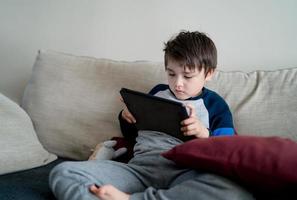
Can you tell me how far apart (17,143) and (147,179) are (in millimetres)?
474

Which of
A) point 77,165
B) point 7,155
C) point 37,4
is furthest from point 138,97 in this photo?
point 37,4

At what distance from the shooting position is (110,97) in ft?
4.02

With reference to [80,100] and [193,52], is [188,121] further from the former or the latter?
[80,100]

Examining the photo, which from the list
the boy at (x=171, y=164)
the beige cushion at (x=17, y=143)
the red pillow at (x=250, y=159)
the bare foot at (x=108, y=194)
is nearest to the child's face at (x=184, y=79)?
the boy at (x=171, y=164)

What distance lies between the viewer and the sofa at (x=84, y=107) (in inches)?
41.2

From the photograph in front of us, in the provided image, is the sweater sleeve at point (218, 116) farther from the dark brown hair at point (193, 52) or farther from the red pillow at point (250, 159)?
the red pillow at point (250, 159)

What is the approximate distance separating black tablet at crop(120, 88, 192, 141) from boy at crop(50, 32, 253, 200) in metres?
0.02

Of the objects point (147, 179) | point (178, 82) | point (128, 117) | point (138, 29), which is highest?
point (138, 29)

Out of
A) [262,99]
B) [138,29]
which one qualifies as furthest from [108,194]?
[138,29]

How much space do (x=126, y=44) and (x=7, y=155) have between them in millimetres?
718

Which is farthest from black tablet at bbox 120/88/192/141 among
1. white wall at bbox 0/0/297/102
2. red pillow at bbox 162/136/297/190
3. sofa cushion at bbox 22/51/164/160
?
white wall at bbox 0/0/297/102

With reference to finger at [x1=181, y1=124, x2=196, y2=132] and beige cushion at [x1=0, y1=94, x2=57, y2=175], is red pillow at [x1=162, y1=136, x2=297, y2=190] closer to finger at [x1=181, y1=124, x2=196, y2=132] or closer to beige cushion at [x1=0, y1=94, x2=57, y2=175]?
finger at [x1=181, y1=124, x2=196, y2=132]

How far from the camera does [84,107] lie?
124cm

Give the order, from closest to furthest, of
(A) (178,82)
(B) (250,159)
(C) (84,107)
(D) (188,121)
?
1. (B) (250,159)
2. (D) (188,121)
3. (A) (178,82)
4. (C) (84,107)
